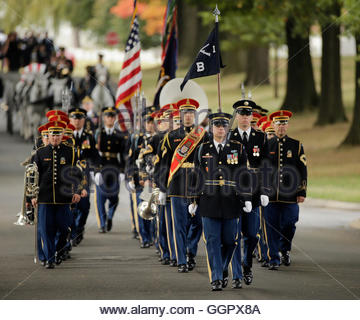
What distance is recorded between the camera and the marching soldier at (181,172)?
14.5 metres

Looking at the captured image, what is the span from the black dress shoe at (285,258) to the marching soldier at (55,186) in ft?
9.02

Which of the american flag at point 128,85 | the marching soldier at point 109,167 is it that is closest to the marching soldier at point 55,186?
the marching soldier at point 109,167

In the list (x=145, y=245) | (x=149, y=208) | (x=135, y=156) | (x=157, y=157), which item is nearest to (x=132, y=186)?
(x=135, y=156)

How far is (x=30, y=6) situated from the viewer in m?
62.9

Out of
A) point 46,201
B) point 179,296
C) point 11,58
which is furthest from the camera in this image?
point 11,58

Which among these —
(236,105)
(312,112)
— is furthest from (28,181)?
(312,112)

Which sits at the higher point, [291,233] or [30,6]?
[30,6]

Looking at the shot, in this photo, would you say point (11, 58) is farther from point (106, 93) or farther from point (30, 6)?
point (106, 93)

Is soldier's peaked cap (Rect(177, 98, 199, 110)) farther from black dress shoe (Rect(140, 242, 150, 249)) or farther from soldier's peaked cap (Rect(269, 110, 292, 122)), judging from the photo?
black dress shoe (Rect(140, 242, 150, 249))

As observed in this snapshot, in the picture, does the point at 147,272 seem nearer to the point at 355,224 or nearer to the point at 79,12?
the point at 355,224

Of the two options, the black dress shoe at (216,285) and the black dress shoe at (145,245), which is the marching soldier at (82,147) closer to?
the black dress shoe at (145,245)

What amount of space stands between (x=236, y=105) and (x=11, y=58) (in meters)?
44.8

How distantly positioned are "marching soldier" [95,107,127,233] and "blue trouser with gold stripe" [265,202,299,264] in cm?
441

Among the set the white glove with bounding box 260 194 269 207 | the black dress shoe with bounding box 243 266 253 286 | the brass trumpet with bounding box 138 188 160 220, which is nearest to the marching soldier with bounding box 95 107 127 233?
the brass trumpet with bounding box 138 188 160 220
